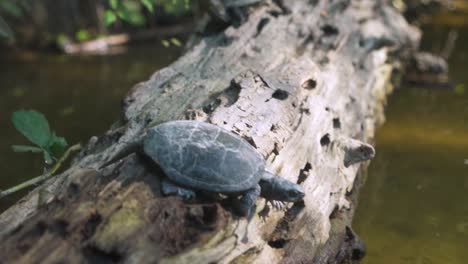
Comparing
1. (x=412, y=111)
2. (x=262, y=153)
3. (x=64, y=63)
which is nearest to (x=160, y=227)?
(x=262, y=153)

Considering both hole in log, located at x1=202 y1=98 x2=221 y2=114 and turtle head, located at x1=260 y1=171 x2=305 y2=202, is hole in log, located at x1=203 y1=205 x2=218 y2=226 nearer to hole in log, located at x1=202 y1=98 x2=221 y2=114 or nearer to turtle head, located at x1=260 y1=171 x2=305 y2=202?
turtle head, located at x1=260 y1=171 x2=305 y2=202

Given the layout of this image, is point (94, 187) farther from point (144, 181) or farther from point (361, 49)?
point (361, 49)

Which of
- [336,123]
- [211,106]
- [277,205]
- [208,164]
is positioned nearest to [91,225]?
[208,164]

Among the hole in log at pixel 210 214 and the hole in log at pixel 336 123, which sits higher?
the hole in log at pixel 210 214

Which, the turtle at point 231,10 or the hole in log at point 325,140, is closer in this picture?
the hole in log at point 325,140

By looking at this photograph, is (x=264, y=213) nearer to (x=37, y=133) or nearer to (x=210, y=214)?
(x=210, y=214)

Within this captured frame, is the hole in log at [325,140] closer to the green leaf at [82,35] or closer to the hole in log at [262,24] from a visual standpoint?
the hole in log at [262,24]

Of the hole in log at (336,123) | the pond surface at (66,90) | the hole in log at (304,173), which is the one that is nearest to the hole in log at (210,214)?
the hole in log at (304,173)
